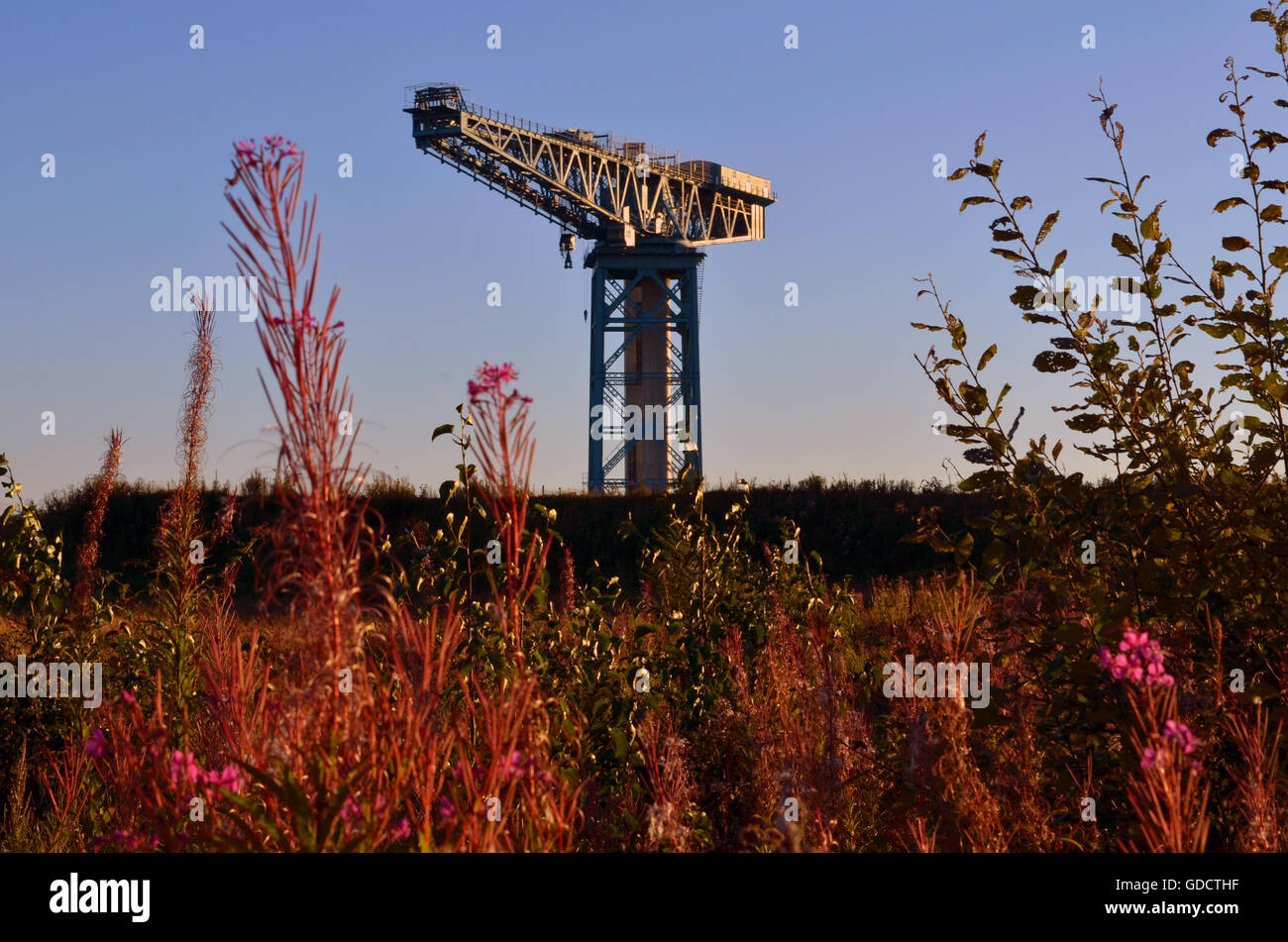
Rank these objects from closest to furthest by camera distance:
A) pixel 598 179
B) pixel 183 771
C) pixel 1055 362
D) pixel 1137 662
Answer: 1. pixel 1137 662
2. pixel 183 771
3. pixel 1055 362
4. pixel 598 179

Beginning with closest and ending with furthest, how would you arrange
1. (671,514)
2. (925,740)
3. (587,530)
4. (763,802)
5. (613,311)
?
(925,740), (763,802), (671,514), (587,530), (613,311)

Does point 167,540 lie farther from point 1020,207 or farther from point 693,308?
point 693,308

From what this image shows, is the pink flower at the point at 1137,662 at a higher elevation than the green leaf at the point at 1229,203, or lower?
lower

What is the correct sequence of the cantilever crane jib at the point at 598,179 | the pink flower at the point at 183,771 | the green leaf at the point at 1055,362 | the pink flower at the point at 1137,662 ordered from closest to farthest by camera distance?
the pink flower at the point at 1137,662, the pink flower at the point at 183,771, the green leaf at the point at 1055,362, the cantilever crane jib at the point at 598,179

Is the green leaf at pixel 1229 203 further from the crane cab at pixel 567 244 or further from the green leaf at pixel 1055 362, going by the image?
the crane cab at pixel 567 244

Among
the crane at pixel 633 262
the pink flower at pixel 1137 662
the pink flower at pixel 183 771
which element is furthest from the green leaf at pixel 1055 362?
the crane at pixel 633 262

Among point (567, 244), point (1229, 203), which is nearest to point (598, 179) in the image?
point (567, 244)

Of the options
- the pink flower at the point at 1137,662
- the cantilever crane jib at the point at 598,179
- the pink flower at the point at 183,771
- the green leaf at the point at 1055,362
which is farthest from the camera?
the cantilever crane jib at the point at 598,179

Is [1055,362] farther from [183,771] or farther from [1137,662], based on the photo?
[183,771]

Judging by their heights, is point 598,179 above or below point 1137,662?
above
